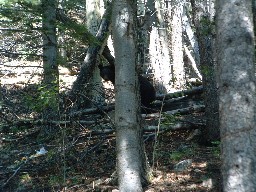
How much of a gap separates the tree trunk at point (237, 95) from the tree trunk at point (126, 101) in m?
1.81

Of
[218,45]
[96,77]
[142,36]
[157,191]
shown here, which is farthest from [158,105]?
[142,36]

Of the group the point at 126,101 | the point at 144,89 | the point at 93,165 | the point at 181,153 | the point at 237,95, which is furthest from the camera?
the point at 144,89

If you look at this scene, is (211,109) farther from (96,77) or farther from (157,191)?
(96,77)

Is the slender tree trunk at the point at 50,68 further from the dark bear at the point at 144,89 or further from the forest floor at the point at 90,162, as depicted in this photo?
the dark bear at the point at 144,89

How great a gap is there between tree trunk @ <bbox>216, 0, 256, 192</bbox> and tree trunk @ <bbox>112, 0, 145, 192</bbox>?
181 centimetres

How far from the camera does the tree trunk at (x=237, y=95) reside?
372cm

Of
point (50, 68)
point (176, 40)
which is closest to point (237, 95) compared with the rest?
point (50, 68)

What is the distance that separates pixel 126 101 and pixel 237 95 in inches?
80.8

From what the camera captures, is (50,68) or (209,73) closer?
(209,73)

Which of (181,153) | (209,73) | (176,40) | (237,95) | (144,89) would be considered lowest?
(181,153)

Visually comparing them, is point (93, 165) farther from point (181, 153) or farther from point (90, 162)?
point (181, 153)

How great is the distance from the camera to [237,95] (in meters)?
3.79

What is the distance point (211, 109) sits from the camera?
7738 millimetres

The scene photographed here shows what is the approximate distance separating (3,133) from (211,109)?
510 centimetres
